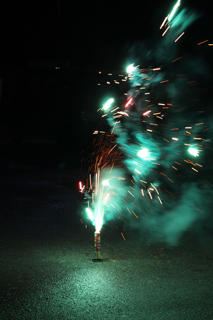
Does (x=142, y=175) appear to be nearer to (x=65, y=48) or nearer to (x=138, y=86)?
(x=138, y=86)

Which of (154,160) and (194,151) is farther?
(194,151)

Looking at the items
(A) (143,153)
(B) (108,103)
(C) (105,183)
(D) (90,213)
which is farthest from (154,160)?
(B) (108,103)

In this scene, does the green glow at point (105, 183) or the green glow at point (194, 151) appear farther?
the green glow at point (194, 151)

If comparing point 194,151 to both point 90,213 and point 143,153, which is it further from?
point 90,213

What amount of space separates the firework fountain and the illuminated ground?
0.42m

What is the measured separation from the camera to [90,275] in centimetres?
384

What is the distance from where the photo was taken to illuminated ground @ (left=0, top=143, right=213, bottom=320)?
304 cm

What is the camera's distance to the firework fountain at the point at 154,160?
6.79 m

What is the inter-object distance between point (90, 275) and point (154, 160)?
491 cm

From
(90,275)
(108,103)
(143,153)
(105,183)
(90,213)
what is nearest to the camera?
(90,275)

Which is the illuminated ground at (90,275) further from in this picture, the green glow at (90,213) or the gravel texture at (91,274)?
the green glow at (90,213)

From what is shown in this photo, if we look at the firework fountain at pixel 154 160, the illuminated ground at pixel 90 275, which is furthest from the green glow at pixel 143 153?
the illuminated ground at pixel 90 275

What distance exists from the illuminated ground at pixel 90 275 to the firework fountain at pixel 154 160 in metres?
0.42

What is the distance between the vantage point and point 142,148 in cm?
813
